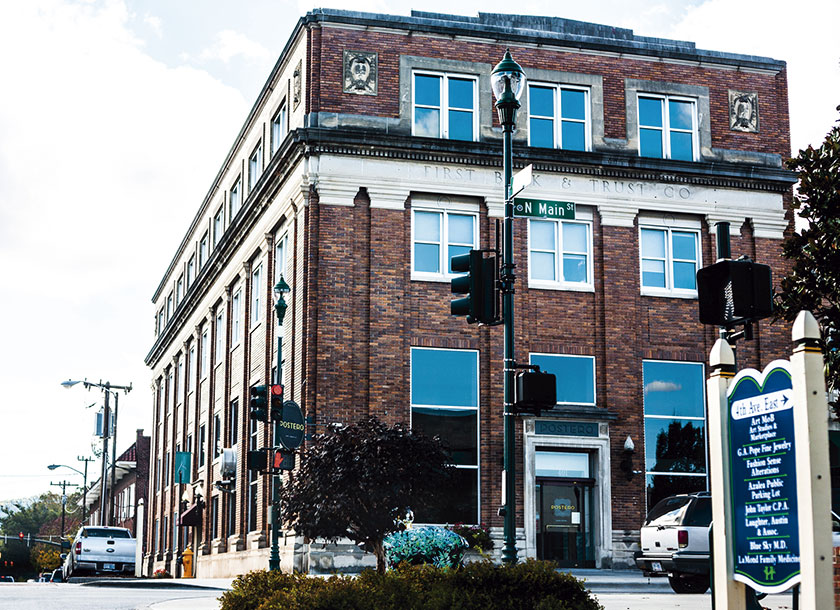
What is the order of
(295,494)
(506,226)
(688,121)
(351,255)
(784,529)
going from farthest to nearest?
(688,121), (351,255), (295,494), (506,226), (784,529)

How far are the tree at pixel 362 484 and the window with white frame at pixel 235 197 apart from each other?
23698mm

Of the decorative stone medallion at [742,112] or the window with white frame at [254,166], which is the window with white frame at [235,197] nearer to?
the window with white frame at [254,166]

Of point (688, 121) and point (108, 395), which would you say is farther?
point (108, 395)

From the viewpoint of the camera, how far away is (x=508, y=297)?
44.6ft

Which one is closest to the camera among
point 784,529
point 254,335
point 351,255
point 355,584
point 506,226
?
point 784,529

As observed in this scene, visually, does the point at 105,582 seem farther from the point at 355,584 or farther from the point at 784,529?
the point at 784,529

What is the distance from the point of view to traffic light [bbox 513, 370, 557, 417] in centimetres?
1289

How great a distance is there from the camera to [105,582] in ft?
104

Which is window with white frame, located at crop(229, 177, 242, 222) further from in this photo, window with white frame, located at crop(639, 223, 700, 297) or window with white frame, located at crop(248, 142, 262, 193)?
window with white frame, located at crop(639, 223, 700, 297)

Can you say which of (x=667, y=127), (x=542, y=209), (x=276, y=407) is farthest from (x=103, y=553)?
(x=542, y=209)

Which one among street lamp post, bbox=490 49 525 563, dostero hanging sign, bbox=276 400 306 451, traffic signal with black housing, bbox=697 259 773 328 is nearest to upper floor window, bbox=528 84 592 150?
dostero hanging sign, bbox=276 400 306 451

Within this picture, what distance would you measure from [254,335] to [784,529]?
3170 centimetres

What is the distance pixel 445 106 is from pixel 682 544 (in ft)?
50.5

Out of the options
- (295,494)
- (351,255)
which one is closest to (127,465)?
(351,255)
